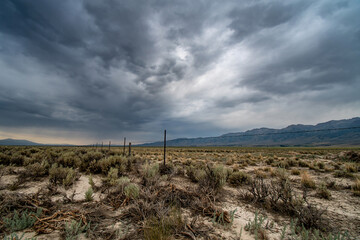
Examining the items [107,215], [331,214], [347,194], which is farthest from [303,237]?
[347,194]

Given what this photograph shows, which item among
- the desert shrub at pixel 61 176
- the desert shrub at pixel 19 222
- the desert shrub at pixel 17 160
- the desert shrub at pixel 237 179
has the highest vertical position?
the desert shrub at pixel 17 160

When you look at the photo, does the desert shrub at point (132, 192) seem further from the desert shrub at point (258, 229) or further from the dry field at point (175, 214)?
the desert shrub at point (258, 229)

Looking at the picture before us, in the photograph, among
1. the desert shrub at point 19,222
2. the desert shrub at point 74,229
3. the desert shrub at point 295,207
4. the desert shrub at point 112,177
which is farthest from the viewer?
the desert shrub at point 112,177

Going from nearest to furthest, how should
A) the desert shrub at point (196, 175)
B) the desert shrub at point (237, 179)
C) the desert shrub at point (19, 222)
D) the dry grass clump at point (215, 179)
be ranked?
the desert shrub at point (19, 222) < the dry grass clump at point (215, 179) < the desert shrub at point (196, 175) < the desert shrub at point (237, 179)

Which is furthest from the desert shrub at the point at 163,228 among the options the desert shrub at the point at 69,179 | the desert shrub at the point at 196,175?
the desert shrub at the point at 69,179

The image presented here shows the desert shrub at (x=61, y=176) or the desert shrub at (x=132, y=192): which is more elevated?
the desert shrub at (x=61, y=176)

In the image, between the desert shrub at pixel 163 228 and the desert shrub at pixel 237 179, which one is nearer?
the desert shrub at pixel 163 228

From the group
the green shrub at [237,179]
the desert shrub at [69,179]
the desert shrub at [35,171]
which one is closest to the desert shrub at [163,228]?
the green shrub at [237,179]

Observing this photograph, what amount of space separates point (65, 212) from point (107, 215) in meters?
0.98

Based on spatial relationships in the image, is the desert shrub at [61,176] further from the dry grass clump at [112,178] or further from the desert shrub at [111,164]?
the desert shrub at [111,164]

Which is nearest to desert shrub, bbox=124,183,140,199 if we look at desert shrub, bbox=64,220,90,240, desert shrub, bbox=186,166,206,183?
desert shrub, bbox=64,220,90,240

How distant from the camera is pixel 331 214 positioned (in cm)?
441

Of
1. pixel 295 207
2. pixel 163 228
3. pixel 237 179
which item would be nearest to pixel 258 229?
pixel 295 207

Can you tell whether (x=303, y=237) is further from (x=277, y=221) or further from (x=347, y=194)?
(x=347, y=194)
